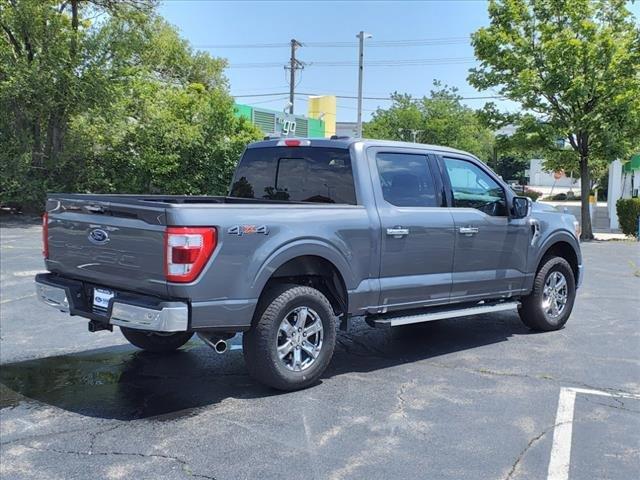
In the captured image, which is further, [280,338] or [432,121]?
[432,121]

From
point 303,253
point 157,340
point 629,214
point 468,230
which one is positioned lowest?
point 157,340

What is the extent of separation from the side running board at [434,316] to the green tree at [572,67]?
15.4 meters

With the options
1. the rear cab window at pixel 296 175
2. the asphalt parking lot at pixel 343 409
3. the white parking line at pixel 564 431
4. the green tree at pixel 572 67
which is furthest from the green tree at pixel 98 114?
the white parking line at pixel 564 431

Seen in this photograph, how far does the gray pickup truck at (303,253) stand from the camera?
441 cm

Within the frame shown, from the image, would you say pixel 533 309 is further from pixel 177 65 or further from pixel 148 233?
pixel 177 65

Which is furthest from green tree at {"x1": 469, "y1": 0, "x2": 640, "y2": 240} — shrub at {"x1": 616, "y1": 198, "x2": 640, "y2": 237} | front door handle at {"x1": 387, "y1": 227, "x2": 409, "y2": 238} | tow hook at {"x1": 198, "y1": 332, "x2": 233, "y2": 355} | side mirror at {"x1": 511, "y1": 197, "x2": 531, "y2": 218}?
tow hook at {"x1": 198, "y1": 332, "x2": 233, "y2": 355}

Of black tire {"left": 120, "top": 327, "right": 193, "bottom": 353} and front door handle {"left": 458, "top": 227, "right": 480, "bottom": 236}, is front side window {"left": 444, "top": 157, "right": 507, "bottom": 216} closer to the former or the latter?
front door handle {"left": 458, "top": 227, "right": 480, "bottom": 236}

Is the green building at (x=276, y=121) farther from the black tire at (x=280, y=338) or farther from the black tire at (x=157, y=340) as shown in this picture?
the black tire at (x=280, y=338)

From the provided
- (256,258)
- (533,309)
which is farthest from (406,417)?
(533,309)

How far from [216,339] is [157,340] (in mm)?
1571

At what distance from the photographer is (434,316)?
584cm

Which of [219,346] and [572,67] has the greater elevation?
[572,67]

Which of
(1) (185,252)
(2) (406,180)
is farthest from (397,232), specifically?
(1) (185,252)

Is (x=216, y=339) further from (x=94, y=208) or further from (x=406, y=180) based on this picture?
(x=406, y=180)
